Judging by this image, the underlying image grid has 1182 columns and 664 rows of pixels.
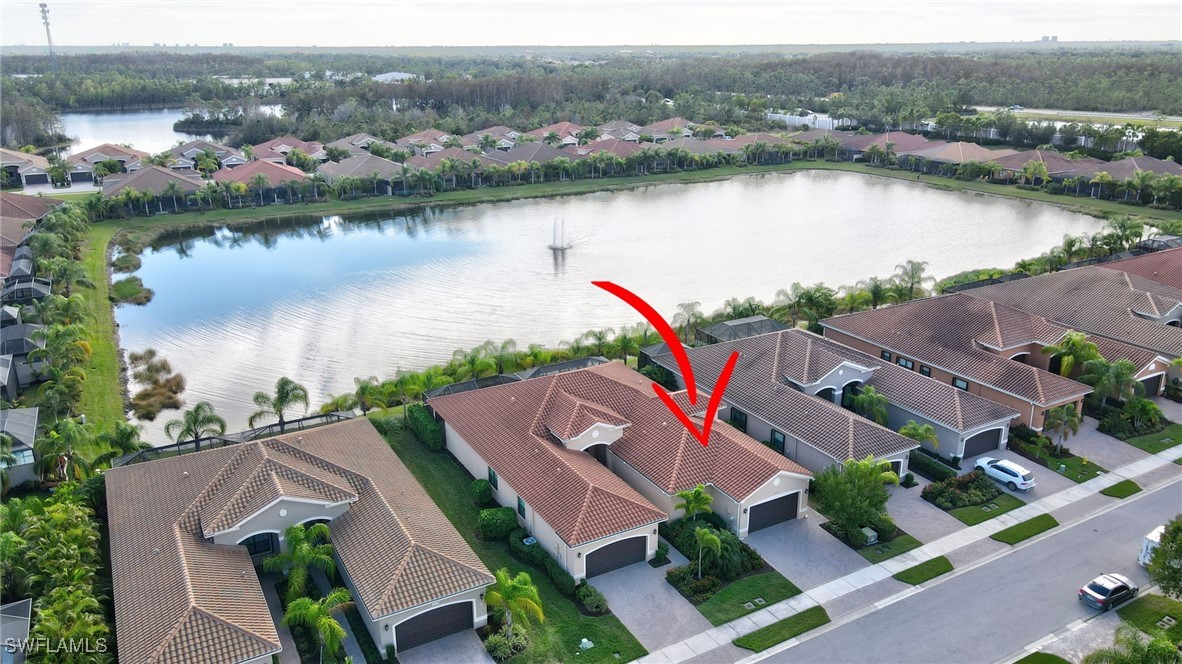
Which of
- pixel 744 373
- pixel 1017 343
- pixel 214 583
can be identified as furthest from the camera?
pixel 1017 343

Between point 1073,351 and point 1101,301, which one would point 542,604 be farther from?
point 1101,301

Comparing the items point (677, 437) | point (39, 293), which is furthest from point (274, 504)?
point (39, 293)

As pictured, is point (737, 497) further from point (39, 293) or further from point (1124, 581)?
point (39, 293)

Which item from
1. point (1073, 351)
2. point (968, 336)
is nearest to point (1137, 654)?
point (1073, 351)

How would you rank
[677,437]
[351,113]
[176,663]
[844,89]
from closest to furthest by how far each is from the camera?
1. [176,663]
2. [677,437]
3. [351,113]
4. [844,89]

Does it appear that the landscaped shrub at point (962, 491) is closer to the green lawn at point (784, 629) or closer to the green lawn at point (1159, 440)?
the green lawn at point (1159, 440)

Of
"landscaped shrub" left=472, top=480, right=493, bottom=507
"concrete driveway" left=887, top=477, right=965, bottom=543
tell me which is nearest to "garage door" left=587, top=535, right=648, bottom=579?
"landscaped shrub" left=472, top=480, right=493, bottom=507

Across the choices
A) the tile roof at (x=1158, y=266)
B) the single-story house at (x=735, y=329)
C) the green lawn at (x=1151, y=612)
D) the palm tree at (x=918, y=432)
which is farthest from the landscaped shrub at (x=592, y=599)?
the tile roof at (x=1158, y=266)
